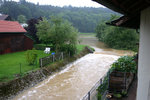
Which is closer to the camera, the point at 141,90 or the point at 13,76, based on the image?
the point at 141,90

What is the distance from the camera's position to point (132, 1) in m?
2.88

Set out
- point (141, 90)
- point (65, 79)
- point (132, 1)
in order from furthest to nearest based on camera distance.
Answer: point (65, 79) < point (141, 90) < point (132, 1)

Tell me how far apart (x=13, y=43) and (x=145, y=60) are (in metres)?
18.1

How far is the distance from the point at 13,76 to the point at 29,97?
207cm

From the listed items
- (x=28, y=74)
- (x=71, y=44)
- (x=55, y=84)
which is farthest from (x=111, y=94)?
(x=71, y=44)

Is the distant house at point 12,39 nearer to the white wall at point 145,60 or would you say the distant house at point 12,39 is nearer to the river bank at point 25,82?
the river bank at point 25,82

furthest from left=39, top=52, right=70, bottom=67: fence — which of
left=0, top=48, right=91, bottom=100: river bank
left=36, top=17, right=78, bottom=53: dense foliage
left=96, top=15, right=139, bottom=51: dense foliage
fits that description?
left=96, top=15, right=139, bottom=51: dense foliage

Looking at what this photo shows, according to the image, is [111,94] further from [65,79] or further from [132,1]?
[65,79]

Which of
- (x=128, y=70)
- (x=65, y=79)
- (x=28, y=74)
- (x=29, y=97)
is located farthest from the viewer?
(x=65, y=79)

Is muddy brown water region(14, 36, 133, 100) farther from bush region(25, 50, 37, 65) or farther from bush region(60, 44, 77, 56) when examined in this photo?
bush region(60, 44, 77, 56)

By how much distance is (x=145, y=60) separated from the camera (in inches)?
127

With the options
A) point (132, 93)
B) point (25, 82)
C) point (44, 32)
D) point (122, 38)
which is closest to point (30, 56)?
point (25, 82)

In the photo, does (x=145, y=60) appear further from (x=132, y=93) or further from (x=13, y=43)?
(x=13, y=43)

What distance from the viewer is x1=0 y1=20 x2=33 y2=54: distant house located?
17281 mm
